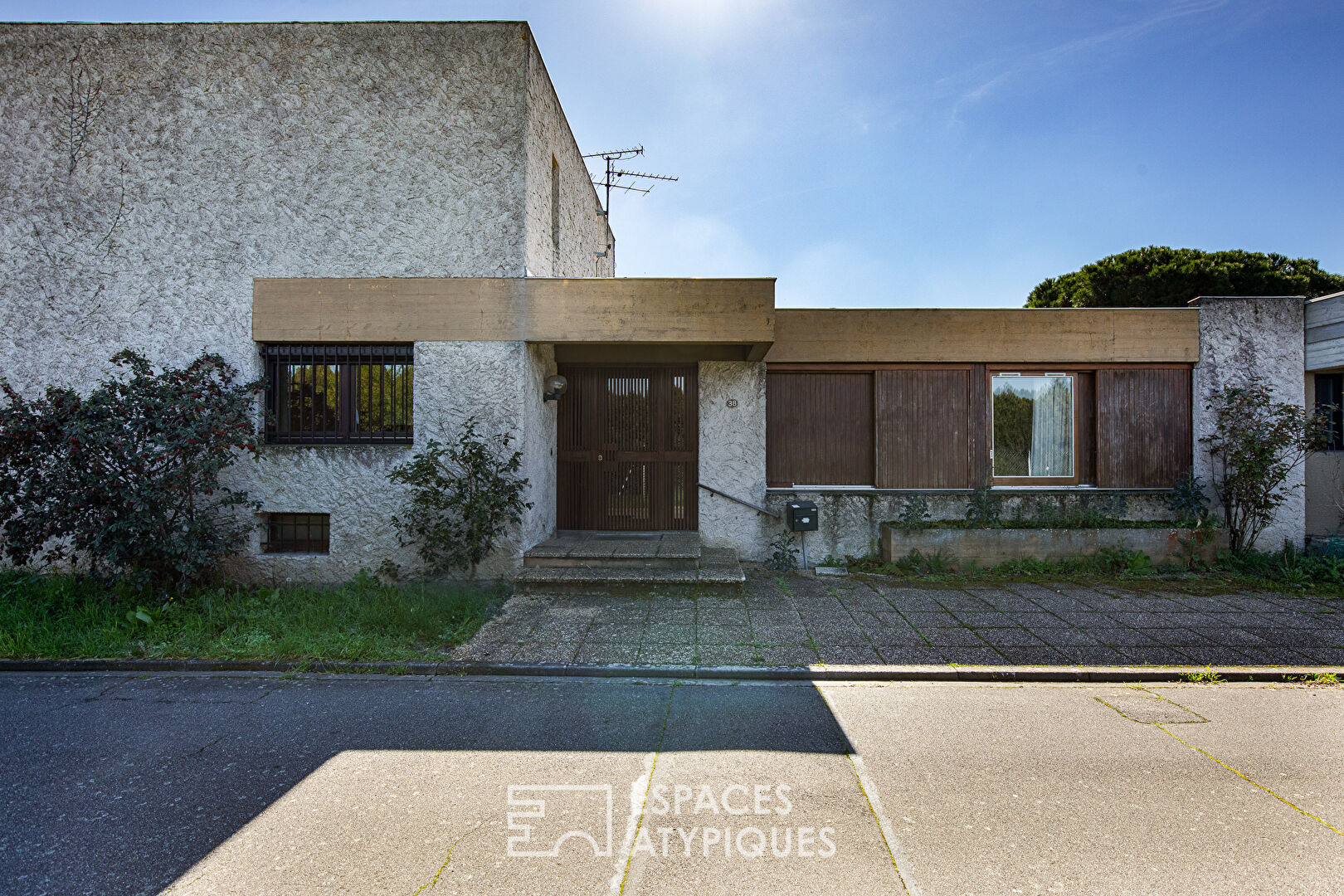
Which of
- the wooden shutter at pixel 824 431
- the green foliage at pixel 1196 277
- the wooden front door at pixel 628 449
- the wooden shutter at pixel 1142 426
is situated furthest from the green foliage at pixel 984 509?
the green foliage at pixel 1196 277

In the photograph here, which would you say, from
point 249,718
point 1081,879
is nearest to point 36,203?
point 249,718

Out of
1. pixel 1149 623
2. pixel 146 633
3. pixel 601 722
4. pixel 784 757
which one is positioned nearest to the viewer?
pixel 784 757

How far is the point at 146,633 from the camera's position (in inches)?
222

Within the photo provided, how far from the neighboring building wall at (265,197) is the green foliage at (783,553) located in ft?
10.4

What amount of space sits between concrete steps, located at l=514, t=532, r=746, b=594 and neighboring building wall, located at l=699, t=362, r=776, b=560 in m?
0.35

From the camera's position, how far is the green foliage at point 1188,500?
327 inches

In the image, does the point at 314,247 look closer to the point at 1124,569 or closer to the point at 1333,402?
the point at 1124,569

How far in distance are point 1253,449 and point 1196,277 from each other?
16.8 meters

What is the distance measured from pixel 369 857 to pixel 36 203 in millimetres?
8793

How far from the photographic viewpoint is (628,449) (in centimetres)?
898

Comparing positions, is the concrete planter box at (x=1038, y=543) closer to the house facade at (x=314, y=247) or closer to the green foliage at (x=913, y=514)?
the green foliage at (x=913, y=514)

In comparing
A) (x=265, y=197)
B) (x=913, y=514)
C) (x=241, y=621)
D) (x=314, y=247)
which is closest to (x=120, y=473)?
(x=241, y=621)

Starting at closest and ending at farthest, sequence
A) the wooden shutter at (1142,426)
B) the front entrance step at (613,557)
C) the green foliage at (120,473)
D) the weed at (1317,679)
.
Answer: the weed at (1317,679)
the green foliage at (120,473)
the front entrance step at (613,557)
the wooden shutter at (1142,426)

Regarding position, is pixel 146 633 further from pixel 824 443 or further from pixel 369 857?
pixel 824 443
